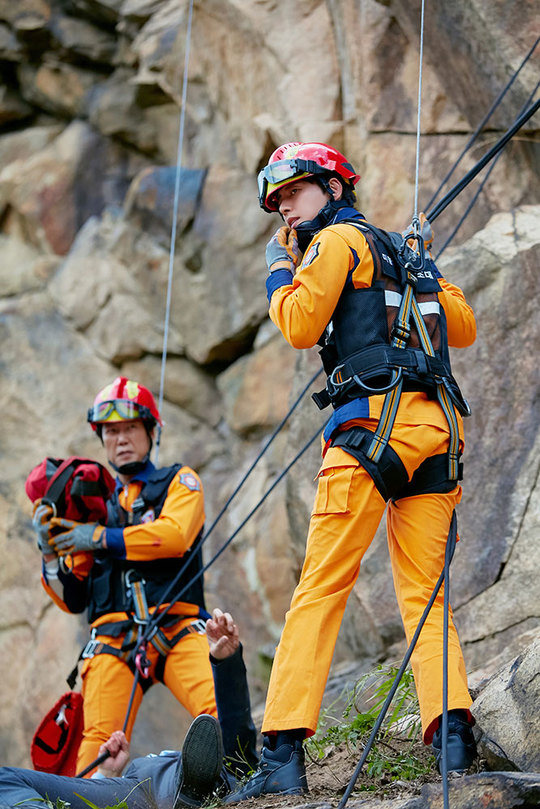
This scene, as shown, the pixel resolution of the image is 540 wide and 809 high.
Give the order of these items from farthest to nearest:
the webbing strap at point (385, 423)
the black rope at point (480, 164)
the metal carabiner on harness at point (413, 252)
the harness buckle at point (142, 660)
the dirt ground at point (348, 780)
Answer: the harness buckle at point (142, 660)
the black rope at point (480, 164)
the metal carabiner on harness at point (413, 252)
the webbing strap at point (385, 423)
the dirt ground at point (348, 780)

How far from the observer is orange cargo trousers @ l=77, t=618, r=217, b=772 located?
15.6ft

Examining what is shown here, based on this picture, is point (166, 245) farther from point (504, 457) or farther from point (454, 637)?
point (454, 637)

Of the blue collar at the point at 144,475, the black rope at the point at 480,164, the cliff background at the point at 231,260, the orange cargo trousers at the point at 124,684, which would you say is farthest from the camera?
the cliff background at the point at 231,260

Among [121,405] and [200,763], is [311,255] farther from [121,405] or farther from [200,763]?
[121,405]

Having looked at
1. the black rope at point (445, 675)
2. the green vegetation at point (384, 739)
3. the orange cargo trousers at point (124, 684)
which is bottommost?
the orange cargo trousers at point (124, 684)

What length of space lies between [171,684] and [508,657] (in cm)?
169

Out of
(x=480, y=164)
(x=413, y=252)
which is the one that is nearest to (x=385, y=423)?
(x=413, y=252)

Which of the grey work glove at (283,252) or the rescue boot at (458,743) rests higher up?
the grey work glove at (283,252)

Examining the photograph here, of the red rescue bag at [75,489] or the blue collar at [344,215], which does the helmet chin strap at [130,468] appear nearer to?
the red rescue bag at [75,489]

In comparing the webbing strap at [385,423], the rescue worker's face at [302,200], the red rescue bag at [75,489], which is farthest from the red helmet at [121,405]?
the webbing strap at [385,423]

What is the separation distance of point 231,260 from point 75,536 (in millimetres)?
5275

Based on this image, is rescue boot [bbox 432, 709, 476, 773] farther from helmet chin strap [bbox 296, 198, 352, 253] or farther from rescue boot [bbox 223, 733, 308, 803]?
helmet chin strap [bbox 296, 198, 352, 253]

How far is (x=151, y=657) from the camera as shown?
493 cm

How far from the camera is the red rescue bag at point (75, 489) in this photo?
16.6 ft
